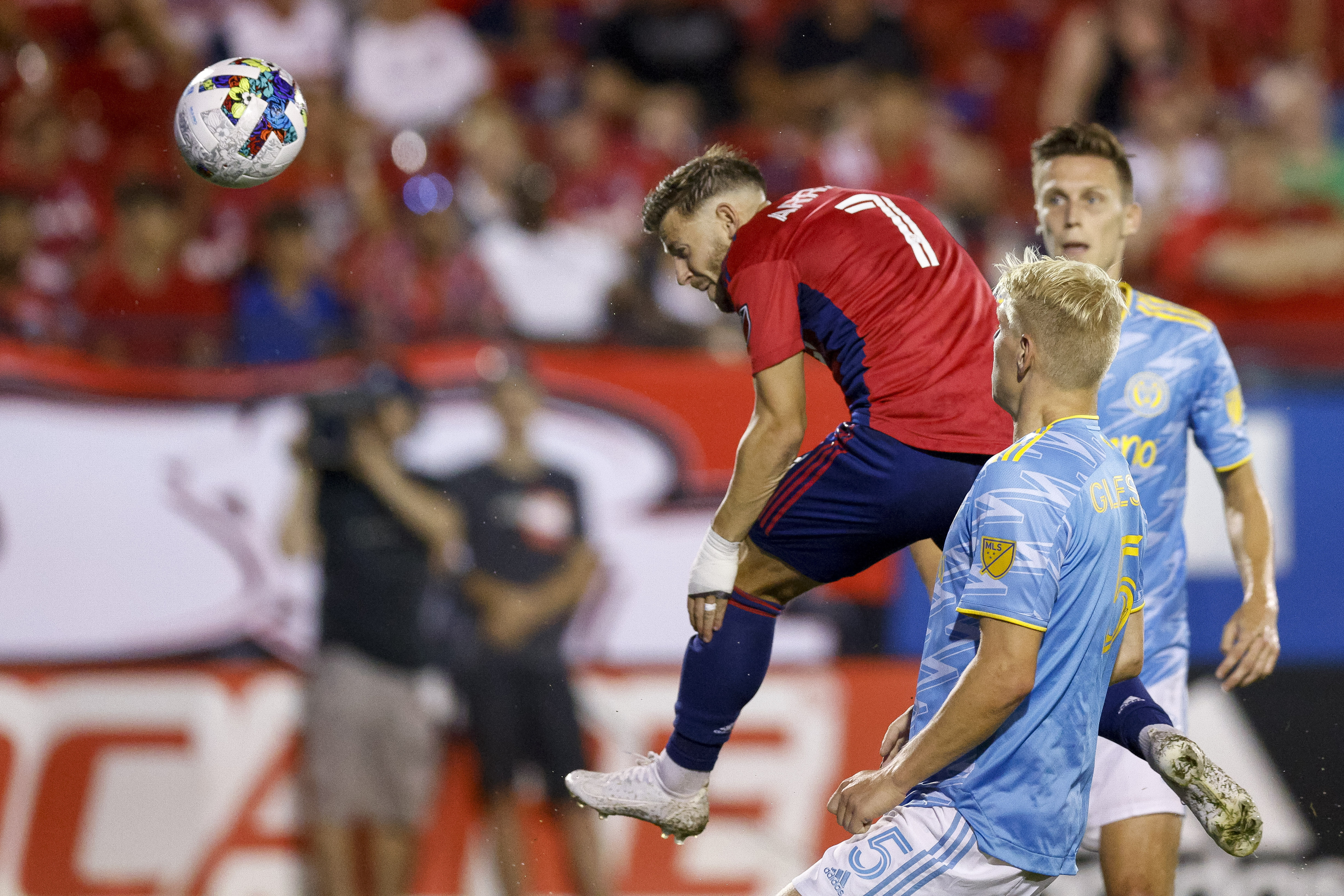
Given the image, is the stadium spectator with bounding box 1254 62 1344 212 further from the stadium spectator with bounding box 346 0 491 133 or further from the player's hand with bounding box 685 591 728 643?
the player's hand with bounding box 685 591 728 643

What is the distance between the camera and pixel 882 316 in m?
4.01

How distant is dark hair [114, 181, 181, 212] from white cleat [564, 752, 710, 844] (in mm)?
5636

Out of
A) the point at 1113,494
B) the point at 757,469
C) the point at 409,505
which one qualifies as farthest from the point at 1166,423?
the point at 409,505

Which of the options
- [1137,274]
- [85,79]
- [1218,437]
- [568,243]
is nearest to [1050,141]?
[1218,437]

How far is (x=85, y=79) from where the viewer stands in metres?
9.98

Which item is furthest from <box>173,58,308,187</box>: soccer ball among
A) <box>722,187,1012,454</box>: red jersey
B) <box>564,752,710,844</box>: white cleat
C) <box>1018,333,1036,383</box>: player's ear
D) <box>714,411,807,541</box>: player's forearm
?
<box>1018,333,1036,383</box>: player's ear

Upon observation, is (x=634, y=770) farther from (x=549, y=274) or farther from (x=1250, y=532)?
(x=549, y=274)

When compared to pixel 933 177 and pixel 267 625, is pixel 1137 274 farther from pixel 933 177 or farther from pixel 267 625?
pixel 267 625

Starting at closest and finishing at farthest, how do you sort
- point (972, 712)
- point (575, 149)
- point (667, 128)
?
point (972, 712), point (575, 149), point (667, 128)

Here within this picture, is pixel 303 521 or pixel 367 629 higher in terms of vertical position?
pixel 303 521

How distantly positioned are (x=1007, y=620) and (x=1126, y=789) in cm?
171

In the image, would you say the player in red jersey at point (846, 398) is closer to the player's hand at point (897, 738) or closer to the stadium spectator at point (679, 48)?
the player's hand at point (897, 738)

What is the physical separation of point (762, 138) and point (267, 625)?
4.77 meters

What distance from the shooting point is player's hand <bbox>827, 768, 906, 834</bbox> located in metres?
3.28
